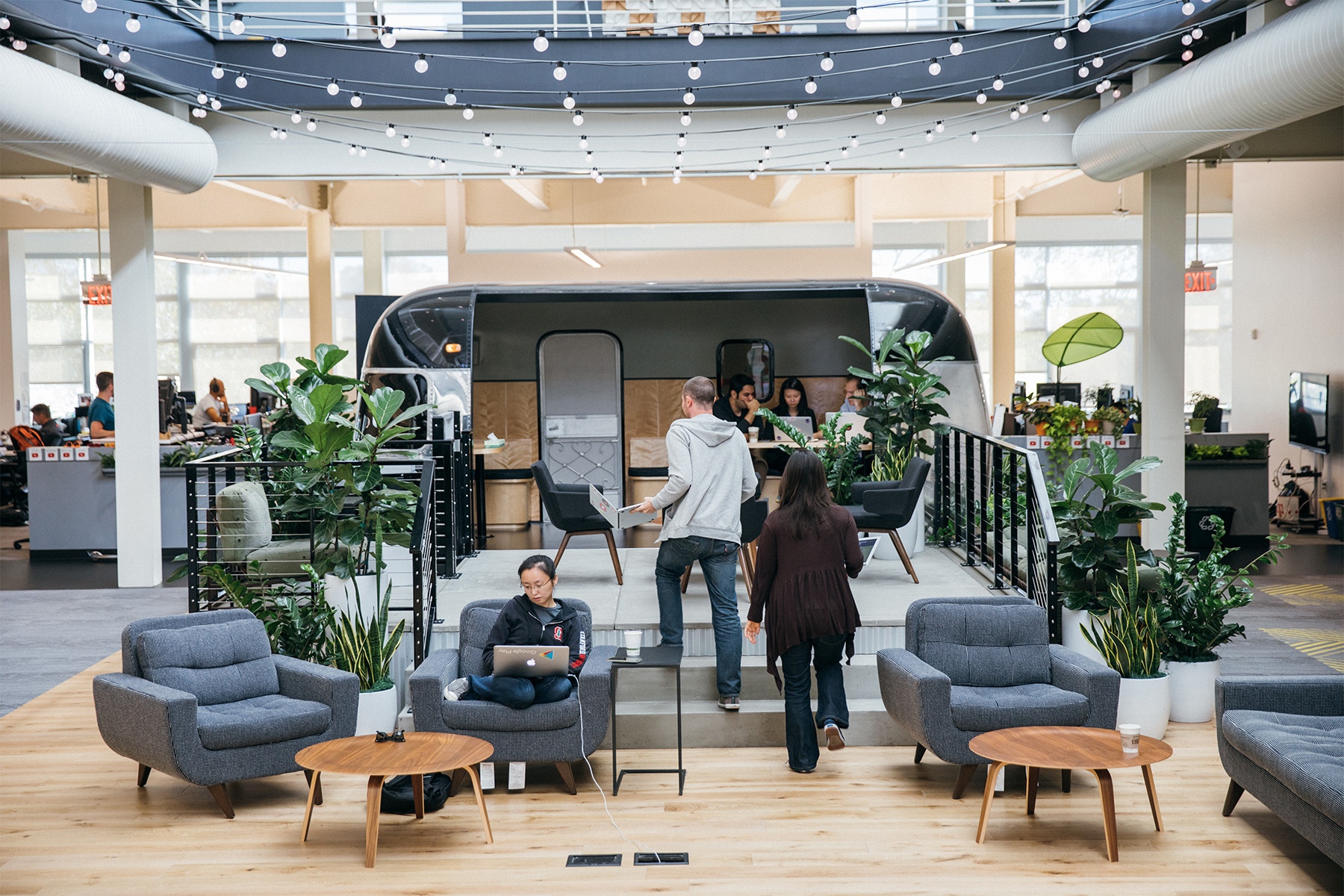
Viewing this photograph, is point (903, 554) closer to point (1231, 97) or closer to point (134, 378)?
point (1231, 97)

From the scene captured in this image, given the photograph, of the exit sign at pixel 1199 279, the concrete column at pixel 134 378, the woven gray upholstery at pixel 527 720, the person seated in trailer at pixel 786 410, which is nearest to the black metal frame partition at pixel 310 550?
the woven gray upholstery at pixel 527 720

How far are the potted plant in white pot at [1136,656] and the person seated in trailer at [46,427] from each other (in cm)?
1241

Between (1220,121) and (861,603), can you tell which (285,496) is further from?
(1220,121)

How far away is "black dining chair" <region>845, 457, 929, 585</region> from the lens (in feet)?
24.3

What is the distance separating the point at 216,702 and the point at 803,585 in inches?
110

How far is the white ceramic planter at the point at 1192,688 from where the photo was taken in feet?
20.7

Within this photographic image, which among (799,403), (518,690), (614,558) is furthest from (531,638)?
(799,403)

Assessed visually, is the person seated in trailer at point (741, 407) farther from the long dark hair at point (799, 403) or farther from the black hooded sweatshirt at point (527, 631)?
the black hooded sweatshirt at point (527, 631)

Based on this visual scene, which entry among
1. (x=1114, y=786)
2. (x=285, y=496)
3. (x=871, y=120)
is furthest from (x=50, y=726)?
(x=871, y=120)

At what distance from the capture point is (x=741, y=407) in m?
12.4

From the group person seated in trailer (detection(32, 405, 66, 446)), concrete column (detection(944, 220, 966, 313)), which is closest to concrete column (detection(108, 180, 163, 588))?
person seated in trailer (detection(32, 405, 66, 446))

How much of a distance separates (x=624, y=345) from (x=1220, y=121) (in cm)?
694

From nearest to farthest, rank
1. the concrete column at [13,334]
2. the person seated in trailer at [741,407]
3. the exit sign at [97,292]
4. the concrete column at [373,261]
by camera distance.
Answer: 1. the person seated in trailer at [741,407]
2. the exit sign at [97,292]
3. the concrete column at [13,334]
4. the concrete column at [373,261]

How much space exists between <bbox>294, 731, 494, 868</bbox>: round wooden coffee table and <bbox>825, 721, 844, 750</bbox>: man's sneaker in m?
1.69
